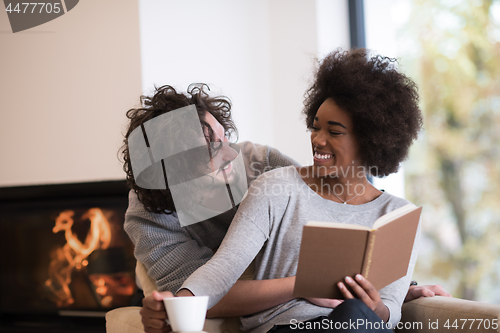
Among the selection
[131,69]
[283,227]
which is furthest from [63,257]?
[283,227]

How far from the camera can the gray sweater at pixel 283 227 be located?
1.16m

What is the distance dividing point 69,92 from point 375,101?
1.58 metres

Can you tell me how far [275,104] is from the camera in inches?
98.1

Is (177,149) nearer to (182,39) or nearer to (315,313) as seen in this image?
(315,313)

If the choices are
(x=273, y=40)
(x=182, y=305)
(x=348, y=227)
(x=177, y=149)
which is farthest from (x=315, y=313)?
(x=273, y=40)

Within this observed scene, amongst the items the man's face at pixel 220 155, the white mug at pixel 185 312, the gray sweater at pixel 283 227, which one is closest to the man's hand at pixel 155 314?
the white mug at pixel 185 312

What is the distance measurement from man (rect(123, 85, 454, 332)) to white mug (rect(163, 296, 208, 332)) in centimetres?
35

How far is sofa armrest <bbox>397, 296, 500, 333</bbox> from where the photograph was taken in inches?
45.1

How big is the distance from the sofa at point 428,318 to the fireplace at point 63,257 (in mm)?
907

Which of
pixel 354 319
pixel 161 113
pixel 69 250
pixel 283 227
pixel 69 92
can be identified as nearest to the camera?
pixel 354 319

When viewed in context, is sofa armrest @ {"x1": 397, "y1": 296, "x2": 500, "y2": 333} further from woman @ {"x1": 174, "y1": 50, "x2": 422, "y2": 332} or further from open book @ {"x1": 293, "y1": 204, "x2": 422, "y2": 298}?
open book @ {"x1": 293, "y1": 204, "x2": 422, "y2": 298}

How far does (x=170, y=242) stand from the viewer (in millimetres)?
1318

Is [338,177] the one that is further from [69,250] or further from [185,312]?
[69,250]

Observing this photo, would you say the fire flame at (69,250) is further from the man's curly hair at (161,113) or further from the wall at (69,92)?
the man's curly hair at (161,113)
